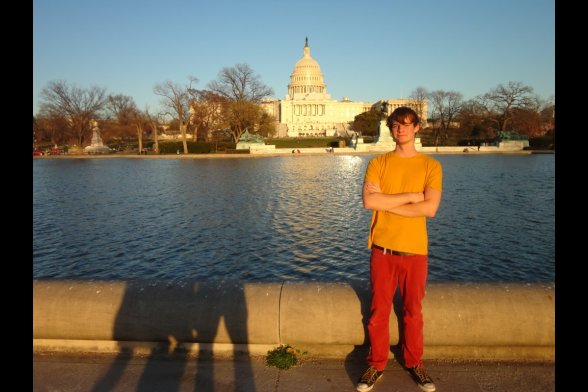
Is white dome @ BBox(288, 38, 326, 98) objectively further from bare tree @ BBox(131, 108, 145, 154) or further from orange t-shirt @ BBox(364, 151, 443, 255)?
orange t-shirt @ BBox(364, 151, 443, 255)

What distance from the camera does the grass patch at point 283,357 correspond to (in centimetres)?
351

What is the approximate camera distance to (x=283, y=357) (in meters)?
3.55

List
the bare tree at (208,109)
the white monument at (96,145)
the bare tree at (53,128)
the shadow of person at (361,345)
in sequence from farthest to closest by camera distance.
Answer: the bare tree at (53,128) < the white monument at (96,145) < the bare tree at (208,109) < the shadow of person at (361,345)

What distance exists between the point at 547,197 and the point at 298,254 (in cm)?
1402

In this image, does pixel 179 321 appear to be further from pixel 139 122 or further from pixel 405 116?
pixel 139 122

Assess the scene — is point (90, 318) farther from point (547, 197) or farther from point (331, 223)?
point (547, 197)

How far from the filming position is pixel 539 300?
364 centimetres

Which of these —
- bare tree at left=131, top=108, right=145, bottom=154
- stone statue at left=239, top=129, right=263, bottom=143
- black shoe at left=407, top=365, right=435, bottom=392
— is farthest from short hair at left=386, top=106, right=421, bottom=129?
bare tree at left=131, top=108, right=145, bottom=154

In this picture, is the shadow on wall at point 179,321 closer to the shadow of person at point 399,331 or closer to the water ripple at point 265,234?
the shadow of person at point 399,331

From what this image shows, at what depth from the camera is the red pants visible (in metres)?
3.41

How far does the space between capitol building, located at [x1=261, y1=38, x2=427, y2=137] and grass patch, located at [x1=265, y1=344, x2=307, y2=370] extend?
119936 millimetres

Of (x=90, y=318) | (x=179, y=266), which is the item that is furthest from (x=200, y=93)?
(x=90, y=318)

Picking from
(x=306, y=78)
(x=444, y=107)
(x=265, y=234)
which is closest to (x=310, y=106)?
(x=306, y=78)

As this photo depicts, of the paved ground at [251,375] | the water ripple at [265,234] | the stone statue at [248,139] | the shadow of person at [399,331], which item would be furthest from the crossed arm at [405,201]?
the stone statue at [248,139]
